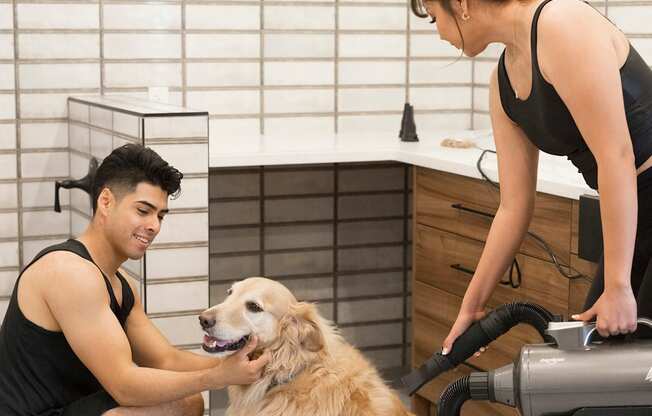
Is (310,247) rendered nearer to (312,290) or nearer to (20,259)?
(312,290)

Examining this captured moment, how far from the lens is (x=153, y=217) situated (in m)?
2.63

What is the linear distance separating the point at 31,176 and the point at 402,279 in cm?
171

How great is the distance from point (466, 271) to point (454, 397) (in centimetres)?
185

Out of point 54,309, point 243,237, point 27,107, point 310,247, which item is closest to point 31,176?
point 27,107

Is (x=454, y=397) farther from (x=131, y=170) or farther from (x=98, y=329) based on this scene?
(x=131, y=170)

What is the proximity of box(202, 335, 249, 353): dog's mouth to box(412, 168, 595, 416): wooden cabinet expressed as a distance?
105 cm

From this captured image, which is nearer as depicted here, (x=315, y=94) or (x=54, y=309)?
(x=54, y=309)

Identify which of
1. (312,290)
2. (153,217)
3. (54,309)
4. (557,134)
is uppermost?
(557,134)

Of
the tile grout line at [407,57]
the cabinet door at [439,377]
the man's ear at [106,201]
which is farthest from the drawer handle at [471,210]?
the man's ear at [106,201]

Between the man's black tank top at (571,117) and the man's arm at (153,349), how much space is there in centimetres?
116

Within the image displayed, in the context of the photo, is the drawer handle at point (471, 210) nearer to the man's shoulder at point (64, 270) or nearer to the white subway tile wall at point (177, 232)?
the white subway tile wall at point (177, 232)

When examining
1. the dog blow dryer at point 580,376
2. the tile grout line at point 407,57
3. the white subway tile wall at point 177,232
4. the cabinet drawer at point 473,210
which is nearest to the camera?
the dog blow dryer at point 580,376

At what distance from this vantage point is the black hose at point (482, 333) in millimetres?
2008

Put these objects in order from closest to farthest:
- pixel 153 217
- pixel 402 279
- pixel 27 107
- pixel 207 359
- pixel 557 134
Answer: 1. pixel 557 134
2. pixel 153 217
3. pixel 207 359
4. pixel 27 107
5. pixel 402 279
